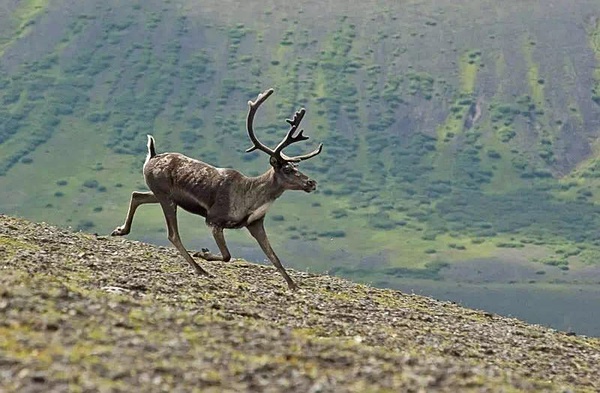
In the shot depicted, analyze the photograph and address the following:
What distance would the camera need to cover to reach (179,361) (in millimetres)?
15523

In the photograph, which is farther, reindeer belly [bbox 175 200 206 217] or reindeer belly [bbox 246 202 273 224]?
reindeer belly [bbox 175 200 206 217]

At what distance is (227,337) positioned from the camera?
17391mm

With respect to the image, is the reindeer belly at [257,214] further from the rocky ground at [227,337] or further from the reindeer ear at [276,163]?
the rocky ground at [227,337]

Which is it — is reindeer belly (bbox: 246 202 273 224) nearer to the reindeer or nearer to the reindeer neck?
the reindeer

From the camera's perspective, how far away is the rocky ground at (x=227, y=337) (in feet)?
49.2

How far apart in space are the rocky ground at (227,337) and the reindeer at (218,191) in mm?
998

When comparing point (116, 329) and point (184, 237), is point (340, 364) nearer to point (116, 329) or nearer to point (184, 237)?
point (116, 329)

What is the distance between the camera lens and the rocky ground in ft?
49.2

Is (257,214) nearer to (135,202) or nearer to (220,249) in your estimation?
(220,249)

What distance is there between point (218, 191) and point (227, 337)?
33.2 ft

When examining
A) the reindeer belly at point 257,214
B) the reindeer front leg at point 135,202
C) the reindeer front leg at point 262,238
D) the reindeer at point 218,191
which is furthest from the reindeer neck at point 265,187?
the reindeer front leg at point 135,202

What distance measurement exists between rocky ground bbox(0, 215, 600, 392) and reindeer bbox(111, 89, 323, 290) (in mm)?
998

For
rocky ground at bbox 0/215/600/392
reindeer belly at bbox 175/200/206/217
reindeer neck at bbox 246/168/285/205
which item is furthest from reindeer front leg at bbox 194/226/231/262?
reindeer neck at bbox 246/168/285/205

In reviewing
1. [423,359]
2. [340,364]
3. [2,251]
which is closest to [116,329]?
[340,364]
